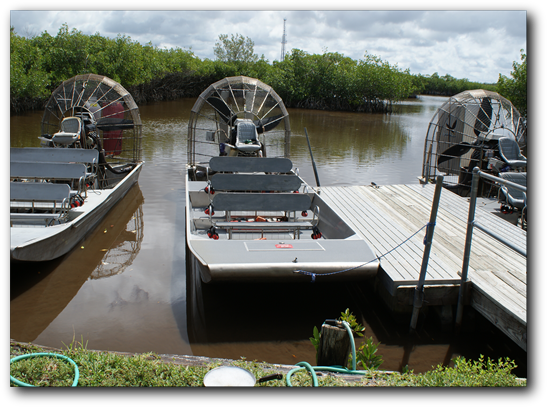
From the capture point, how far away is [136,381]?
120 inches

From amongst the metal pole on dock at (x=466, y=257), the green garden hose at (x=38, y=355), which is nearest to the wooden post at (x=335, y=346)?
the green garden hose at (x=38, y=355)

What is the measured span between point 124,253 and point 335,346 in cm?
538

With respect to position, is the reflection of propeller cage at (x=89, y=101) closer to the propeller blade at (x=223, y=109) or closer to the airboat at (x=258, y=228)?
the propeller blade at (x=223, y=109)

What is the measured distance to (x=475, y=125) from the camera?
34.7ft

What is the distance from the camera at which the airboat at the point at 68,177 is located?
20.9 feet

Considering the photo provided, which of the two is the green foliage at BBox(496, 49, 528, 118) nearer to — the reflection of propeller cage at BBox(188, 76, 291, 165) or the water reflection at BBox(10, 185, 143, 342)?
the reflection of propeller cage at BBox(188, 76, 291, 165)

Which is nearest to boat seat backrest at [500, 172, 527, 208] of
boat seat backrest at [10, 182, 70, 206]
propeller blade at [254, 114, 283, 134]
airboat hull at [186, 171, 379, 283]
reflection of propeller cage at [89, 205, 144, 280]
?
airboat hull at [186, 171, 379, 283]

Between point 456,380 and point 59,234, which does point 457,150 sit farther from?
point 59,234

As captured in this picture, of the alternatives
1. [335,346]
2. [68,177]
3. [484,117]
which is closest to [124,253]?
[68,177]

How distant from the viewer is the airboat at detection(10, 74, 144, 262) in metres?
6.37

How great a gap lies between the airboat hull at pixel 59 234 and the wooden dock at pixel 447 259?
469 centimetres

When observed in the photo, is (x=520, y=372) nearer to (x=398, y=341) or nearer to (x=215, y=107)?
(x=398, y=341)

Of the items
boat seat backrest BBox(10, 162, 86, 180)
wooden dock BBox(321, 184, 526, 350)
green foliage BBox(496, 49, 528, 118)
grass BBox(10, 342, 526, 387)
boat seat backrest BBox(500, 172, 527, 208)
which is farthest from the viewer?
green foliage BBox(496, 49, 528, 118)

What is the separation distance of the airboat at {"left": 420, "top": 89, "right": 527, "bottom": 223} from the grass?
21.1 ft
